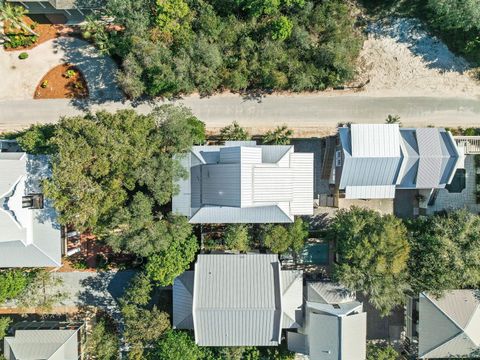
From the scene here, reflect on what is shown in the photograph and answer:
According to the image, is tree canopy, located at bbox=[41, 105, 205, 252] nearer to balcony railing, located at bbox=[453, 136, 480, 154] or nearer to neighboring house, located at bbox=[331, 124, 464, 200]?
neighboring house, located at bbox=[331, 124, 464, 200]

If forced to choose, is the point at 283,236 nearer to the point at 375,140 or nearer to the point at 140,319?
the point at 375,140

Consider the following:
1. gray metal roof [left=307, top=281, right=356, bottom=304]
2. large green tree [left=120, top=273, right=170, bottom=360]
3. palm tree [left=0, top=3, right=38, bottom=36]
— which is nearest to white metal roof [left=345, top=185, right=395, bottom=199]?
gray metal roof [left=307, top=281, right=356, bottom=304]

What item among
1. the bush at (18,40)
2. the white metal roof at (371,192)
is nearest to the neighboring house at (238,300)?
the white metal roof at (371,192)

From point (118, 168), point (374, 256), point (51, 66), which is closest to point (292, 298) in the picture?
point (374, 256)

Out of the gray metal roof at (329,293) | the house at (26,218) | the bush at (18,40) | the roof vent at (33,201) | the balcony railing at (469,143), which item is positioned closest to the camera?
the house at (26,218)

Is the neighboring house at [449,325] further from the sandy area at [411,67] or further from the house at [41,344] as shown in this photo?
the house at [41,344]

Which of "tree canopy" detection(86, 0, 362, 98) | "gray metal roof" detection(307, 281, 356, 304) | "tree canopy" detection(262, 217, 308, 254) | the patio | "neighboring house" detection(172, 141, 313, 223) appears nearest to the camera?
"neighboring house" detection(172, 141, 313, 223)
